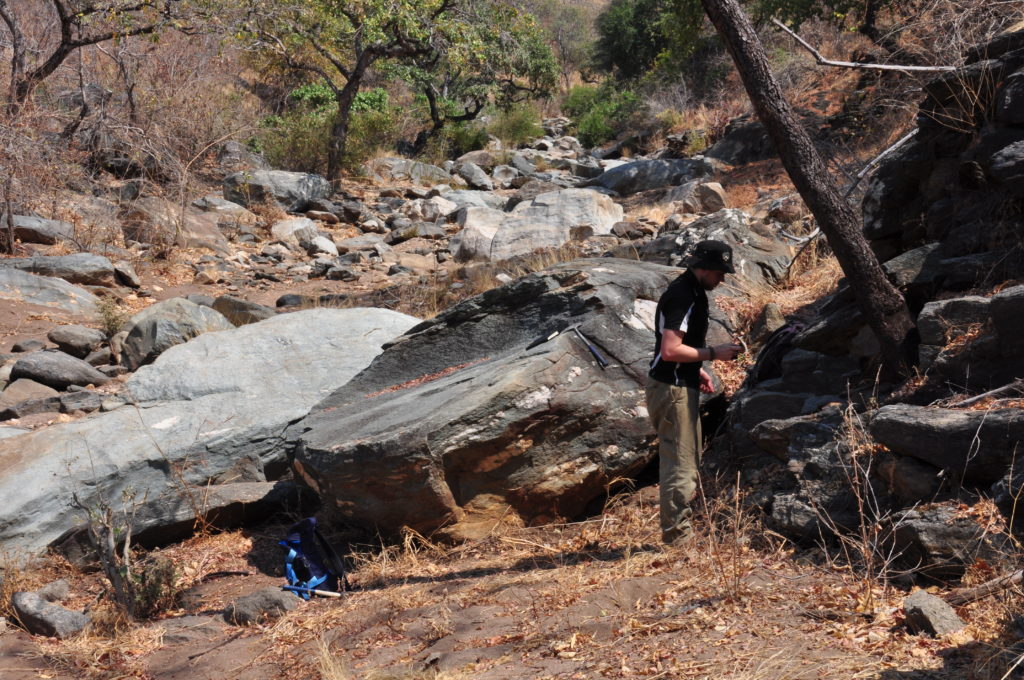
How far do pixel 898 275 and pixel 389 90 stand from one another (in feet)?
81.6

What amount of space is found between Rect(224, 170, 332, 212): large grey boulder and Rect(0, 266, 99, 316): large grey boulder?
5.81m

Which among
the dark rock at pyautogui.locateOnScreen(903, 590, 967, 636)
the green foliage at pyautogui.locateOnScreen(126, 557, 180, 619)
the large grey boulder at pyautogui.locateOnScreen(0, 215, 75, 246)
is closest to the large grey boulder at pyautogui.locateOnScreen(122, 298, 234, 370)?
the large grey boulder at pyautogui.locateOnScreen(0, 215, 75, 246)

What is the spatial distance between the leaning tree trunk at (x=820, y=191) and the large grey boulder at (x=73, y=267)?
971 centimetres

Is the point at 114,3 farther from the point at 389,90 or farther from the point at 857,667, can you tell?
the point at 389,90

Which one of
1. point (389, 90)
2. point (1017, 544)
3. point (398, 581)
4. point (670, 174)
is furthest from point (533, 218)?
point (389, 90)

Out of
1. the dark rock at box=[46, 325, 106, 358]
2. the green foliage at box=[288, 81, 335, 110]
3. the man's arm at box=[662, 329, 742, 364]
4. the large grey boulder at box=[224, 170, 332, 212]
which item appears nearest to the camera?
the man's arm at box=[662, 329, 742, 364]

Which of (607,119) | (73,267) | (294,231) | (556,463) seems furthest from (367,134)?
(556,463)

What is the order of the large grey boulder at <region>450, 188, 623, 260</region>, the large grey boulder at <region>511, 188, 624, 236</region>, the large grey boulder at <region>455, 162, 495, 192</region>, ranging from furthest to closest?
1. the large grey boulder at <region>455, 162, 495, 192</region>
2. the large grey boulder at <region>511, 188, 624, 236</region>
3. the large grey boulder at <region>450, 188, 623, 260</region>

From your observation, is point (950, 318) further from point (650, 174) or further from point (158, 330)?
point (650, 174)

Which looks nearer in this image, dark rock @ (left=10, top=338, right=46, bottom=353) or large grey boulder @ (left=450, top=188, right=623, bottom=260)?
dark rock @ (left=10, top=338, right=46, bottom=353)

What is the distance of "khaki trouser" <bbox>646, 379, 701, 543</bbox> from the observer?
445 centimetres

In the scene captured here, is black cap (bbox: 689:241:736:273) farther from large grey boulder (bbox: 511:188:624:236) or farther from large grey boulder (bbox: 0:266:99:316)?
large grey boulder (bbox: 0:266:99:316)

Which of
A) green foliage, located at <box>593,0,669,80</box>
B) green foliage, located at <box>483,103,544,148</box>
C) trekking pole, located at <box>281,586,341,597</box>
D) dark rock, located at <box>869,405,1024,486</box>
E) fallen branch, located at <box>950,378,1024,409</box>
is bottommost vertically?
trekking pole, located at <box>281,586,341,597</box>

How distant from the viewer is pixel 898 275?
17.5 feet
